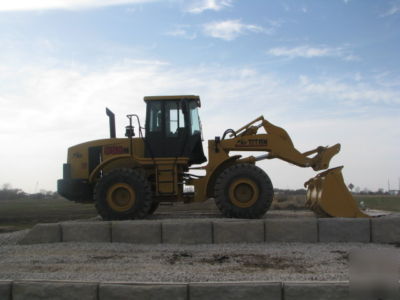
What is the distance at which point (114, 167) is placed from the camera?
487 inches

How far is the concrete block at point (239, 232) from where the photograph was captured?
381 inches

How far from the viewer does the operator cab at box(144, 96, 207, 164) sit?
12.1 m

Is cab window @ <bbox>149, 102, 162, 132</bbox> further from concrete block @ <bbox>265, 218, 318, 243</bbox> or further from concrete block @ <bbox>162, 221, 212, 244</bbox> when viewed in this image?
concrete block @ <bbox>265, 218, 318, 243</bbox>

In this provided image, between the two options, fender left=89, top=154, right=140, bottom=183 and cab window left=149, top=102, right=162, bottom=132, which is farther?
cab window left=149, top=102, right=162, bottom=132

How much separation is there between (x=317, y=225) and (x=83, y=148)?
6.40 meters

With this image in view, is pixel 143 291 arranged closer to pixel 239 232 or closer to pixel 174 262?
pixel 174 262

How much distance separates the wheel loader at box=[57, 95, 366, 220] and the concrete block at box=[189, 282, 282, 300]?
218 inches

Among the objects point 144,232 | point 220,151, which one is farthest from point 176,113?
point 144,232

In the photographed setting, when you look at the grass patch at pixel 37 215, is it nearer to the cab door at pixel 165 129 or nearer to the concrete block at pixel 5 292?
the cab door at pixel 165 129

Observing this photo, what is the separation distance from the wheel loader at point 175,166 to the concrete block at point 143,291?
5535 millimetres

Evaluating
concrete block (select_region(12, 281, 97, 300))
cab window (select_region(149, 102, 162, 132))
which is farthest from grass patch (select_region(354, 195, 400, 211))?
concrete block (select_region(12, 281, 97, 300))

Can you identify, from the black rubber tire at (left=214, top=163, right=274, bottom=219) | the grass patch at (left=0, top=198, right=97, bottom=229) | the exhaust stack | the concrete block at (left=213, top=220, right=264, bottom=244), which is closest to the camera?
the concrete block at (left=213, top=220, right=264, bottom=244)

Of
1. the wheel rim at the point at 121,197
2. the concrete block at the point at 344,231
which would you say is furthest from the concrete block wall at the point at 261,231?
the wheel rim at the point at 121,197

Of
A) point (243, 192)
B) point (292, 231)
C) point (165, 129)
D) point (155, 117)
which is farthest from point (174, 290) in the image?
point (155, 117)
